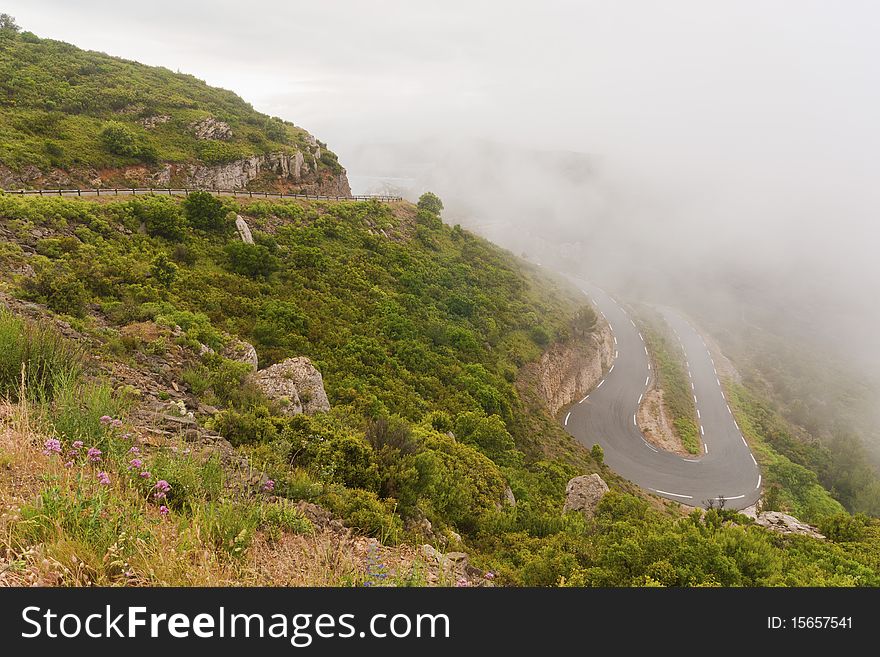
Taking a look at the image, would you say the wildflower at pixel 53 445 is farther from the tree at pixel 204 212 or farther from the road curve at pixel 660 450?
the road curve at pixel 660 450

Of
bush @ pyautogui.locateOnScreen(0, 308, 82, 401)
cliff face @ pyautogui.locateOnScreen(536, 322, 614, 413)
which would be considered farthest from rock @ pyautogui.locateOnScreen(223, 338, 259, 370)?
cliff face @ pyautogui.locateOnScreen(536, 322, 614, 413)

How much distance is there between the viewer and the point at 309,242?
105 ft

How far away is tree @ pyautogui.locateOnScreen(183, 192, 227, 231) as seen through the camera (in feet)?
84.9

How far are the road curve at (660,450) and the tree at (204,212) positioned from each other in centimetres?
3448

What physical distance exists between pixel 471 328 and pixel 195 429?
90.4 feet

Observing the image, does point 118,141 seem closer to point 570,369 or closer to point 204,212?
point 204,212

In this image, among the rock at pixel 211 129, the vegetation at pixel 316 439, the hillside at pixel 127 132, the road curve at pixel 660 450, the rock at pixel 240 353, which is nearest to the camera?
the vegetation at pixel 316 439

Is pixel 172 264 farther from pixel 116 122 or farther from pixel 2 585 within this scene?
pixel 116 122

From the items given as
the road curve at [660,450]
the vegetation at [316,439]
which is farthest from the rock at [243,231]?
the road curve at [660,450]

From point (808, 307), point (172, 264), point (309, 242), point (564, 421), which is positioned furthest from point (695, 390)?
point (808, 307)

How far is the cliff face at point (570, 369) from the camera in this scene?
38.8m

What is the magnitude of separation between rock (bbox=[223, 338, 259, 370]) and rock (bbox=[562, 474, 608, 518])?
13.7 m

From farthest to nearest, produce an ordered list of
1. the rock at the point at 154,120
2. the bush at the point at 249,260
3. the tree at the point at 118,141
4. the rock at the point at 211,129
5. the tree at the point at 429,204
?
the tree at the point at 429,204 < the rock at the point at 211,129 < the rock at the point at 154,120 < the tree at the point at 118,141 < the bush at the point at 249,260

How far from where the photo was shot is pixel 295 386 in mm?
13914
